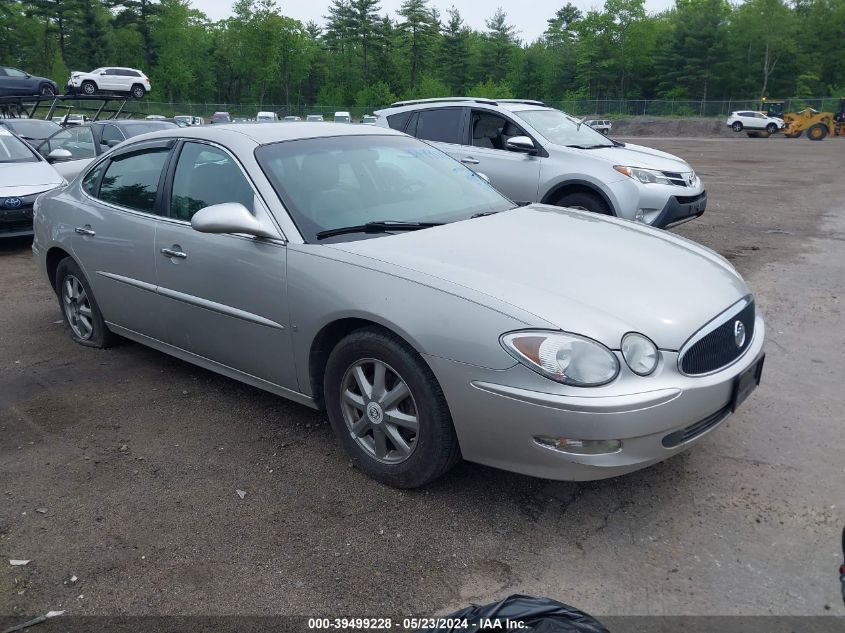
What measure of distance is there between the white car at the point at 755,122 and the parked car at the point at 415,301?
4760 centimetres

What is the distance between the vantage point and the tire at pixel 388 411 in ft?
10.4

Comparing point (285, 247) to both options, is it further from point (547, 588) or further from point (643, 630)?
point (643, 630)

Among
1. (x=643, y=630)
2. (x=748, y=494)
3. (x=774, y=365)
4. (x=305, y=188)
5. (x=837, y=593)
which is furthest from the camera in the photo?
(x=774, y=365)

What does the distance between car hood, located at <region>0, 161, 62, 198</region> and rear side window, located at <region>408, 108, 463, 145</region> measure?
4.80 m

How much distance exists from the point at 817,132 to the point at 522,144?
41.0 metres

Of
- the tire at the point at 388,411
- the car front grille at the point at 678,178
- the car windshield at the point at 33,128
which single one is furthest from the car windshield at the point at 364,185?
the car windshield at the point at 33,128

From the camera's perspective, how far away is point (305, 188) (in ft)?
12.9

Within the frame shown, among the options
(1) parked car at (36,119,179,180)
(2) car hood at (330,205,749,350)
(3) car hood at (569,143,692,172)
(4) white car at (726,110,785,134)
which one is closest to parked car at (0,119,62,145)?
(1) parked car at (36,119,179,180)

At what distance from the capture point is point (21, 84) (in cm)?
2791

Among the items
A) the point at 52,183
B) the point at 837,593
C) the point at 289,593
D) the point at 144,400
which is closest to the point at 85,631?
the point at 289,593

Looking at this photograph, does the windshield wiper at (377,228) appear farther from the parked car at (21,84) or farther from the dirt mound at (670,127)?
the dirt mound at (670,127)

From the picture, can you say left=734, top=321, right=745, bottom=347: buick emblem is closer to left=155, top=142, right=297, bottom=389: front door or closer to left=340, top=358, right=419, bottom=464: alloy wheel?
left=340, top=358, right=419, bottom=464: alloy wheel

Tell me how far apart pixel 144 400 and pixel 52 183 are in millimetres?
6430

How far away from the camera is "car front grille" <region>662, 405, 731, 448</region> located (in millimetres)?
2980
